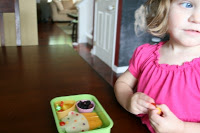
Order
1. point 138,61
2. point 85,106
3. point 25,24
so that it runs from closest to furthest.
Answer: point 85,106
point 138,61
point 25,24

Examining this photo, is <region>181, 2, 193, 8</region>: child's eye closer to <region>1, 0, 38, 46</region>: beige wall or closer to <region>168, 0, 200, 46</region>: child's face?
<region>168, 0, 200, 46</region>: child's face

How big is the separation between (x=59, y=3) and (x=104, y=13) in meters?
4.13

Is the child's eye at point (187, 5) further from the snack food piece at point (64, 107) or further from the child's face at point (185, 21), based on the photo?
the snack food piece at point (64, 107)

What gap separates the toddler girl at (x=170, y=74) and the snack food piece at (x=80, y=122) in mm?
117

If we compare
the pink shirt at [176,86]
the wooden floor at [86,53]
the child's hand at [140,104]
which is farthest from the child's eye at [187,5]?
the wooden floor at [86,53]

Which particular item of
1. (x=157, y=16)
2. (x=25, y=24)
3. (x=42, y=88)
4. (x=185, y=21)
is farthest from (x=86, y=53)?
(x=185, y=21)

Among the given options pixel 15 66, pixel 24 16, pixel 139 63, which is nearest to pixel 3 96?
pixel 15 66

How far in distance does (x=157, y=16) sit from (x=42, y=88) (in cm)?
48

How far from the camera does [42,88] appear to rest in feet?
2.65

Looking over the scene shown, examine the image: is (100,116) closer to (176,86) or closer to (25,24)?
(176,86)

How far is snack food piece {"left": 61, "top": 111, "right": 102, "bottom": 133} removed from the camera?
53 cm

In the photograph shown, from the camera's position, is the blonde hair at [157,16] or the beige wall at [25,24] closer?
the blonde hair at [157,16]

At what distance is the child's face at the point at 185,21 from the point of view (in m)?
0.56

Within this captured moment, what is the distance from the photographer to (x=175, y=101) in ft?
2.03
